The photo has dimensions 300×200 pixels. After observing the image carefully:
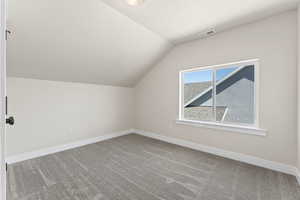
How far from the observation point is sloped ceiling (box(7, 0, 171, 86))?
6.22 ft

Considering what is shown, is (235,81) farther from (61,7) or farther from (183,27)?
(61,7)

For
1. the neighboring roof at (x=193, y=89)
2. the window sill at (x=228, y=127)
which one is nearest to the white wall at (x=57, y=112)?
the neighboring roof at (x=193, y=89)

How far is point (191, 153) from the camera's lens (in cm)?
291

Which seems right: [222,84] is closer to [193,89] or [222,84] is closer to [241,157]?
[193,89]

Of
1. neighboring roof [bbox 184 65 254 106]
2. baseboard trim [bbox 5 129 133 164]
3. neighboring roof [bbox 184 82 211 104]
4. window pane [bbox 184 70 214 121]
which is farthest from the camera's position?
neighboring roof [bbox 184 82 211 104]

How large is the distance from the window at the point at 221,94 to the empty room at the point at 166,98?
0.8 inches

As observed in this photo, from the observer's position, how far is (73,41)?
2381 millimetres

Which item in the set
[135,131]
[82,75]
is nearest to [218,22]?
[82,75]

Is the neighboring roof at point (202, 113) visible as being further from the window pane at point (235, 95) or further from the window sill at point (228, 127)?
the window sill at point (228, 127)

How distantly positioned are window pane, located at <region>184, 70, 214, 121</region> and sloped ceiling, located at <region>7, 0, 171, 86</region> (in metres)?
1.07

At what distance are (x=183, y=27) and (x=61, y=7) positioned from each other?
6.60ft

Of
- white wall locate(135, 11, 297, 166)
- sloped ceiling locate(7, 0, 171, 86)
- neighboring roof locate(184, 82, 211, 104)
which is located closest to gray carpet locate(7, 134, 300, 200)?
white wall locate(135, 11, 297, 166)

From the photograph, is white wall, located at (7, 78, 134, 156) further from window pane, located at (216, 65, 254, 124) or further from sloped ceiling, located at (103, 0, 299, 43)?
window pane, located at (216, 65, 254, 124)

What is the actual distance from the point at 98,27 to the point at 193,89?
242 cm
